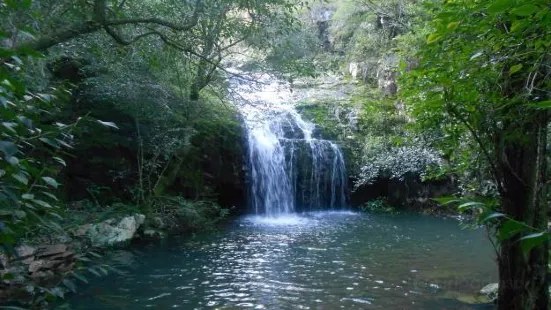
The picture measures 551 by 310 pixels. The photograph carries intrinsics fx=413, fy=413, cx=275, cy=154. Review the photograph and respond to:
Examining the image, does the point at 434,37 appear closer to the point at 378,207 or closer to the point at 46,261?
the point at 46,261

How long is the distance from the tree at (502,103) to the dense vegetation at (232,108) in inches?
0.7

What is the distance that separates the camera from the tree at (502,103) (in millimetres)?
2348

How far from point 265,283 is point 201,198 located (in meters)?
7.25

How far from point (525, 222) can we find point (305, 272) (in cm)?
439

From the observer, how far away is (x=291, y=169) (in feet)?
52.9

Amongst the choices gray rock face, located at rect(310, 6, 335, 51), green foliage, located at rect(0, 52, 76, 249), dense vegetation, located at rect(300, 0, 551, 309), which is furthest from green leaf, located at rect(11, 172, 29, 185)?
gray rock face, located at rect(310, 6, 335, 51)

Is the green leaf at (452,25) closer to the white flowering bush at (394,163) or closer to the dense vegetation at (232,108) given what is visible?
the dense vegetation at (232,108)

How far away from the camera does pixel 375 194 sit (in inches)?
677

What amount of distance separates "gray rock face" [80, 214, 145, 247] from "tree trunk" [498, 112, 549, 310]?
6726 millimetres

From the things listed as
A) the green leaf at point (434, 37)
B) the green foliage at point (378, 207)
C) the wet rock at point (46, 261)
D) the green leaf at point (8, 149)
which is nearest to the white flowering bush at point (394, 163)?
the green foliage at point (378, 207)

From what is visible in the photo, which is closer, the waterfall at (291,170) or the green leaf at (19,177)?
the green leaf at (19,177)

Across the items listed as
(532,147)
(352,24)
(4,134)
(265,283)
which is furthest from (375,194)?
(4,134)

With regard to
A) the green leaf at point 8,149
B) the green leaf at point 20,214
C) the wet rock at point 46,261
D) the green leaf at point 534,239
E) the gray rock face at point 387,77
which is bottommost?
the wet rock at point 46,261

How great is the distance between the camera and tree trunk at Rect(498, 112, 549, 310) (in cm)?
360
